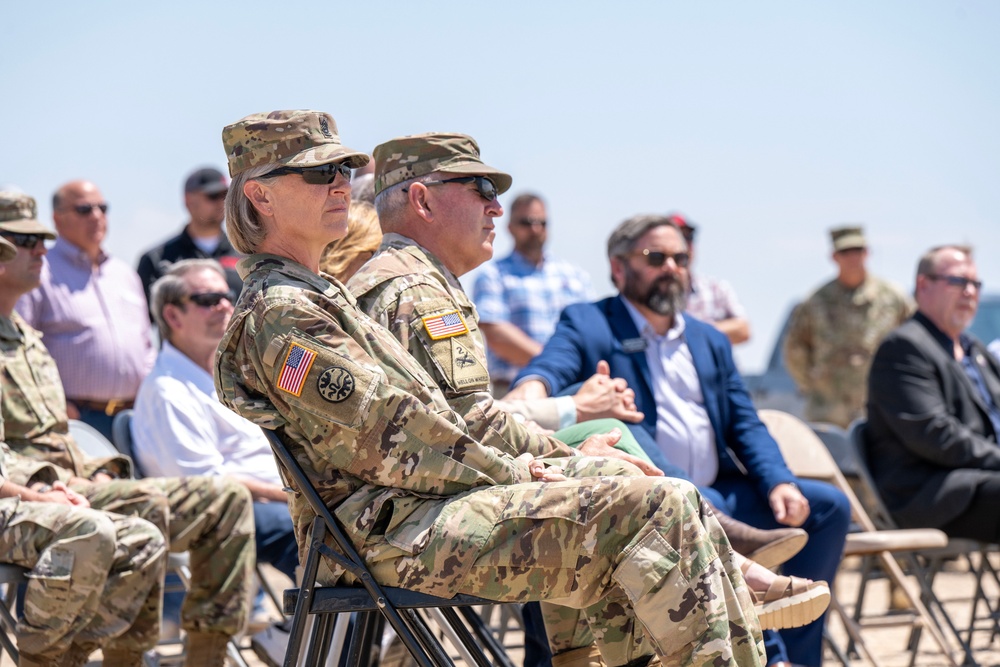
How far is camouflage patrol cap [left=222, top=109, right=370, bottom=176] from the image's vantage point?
3223 millimetres

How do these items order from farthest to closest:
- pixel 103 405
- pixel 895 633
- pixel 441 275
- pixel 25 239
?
pixel 895 633, pixel 103 405, pixel 25 239, pixel 441 275

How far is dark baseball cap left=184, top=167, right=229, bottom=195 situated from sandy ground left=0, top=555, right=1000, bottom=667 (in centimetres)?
252

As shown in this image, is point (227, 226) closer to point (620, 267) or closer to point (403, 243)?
point (403, 243)

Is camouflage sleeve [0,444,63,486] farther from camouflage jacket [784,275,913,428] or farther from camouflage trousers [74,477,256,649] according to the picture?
camouflage jacket [784,275,913,428]

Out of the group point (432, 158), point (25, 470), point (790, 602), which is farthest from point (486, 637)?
point (25, 470)

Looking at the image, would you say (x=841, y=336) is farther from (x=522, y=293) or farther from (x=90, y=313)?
(x=90, y=313)

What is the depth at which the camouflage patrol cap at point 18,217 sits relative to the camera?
5.04 m

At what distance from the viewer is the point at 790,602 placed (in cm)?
351

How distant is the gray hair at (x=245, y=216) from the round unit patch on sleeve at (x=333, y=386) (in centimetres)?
51

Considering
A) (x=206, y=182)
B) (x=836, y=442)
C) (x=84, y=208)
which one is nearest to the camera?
(x=84, y=208)

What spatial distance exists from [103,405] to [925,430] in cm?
406

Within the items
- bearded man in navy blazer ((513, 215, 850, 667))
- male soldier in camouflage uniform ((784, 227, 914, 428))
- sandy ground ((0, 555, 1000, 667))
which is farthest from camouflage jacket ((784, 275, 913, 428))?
bearded man in navy blazer ((513, 215, 850, 667))

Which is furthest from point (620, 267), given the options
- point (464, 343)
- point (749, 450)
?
point (464, 343)

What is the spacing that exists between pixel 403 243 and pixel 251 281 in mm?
751
